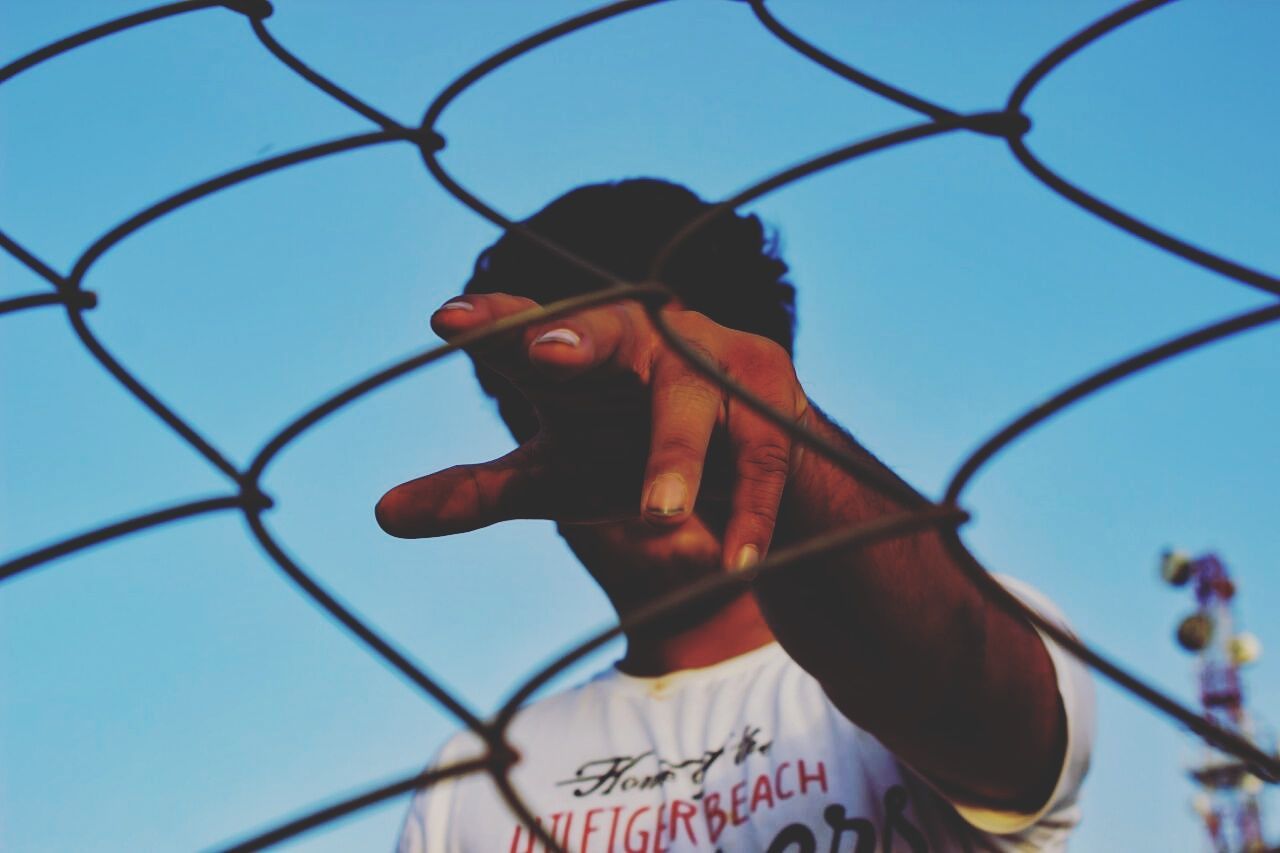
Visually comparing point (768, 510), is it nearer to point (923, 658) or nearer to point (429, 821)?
point (923, 658)

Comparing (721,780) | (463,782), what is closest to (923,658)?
(721,780)

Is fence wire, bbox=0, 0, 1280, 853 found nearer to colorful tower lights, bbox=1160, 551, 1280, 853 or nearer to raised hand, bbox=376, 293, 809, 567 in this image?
raised hand, bbox=376, 293, 809, 567

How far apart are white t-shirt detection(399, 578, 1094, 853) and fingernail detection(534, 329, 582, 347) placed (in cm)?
87

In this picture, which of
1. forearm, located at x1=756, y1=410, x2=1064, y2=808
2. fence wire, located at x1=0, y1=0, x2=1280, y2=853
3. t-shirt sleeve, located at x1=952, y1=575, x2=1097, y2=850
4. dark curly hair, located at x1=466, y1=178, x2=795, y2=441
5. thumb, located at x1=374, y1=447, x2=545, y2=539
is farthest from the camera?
dark curly hair, located at x1=466, y1=178, x2=795, y2=441

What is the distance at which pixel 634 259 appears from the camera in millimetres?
2027

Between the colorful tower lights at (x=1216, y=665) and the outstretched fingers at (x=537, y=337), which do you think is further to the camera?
the colorful tower lights at (x=1216, y=665)

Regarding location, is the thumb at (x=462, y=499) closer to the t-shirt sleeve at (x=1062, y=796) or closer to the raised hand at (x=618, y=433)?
the raised hand at (x=618, y=433)

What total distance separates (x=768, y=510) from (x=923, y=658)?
1.65ft

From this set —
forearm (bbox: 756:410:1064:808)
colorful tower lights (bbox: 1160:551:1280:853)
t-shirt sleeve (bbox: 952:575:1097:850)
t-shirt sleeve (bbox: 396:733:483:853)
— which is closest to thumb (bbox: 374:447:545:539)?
forearm (bbox: 756:410:1064:808)

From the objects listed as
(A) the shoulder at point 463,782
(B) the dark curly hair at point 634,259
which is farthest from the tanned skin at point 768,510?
(B) the dark curly hair at point 634,259

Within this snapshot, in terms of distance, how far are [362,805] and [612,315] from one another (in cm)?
36

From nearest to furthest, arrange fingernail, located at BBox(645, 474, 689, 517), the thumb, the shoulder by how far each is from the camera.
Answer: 1. fingernail, located at BBox(645, 474, 689, 517)
2. the thumb
3. the shoulder

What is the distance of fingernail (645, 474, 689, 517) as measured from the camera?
2.54 ft

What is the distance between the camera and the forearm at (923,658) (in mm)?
1241
